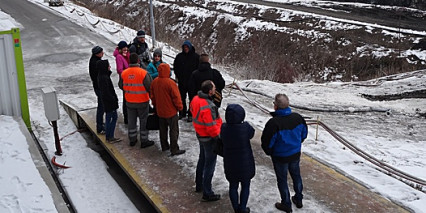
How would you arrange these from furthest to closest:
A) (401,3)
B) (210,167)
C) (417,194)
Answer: (401,3) < (417,194) < (210,167)

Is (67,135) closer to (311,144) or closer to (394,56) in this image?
(311,144)

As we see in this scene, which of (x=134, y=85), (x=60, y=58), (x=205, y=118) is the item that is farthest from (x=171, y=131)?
(x=60, y=58)

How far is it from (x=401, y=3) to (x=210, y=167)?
32.5 meters

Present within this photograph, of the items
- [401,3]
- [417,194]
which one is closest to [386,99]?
[417,194]

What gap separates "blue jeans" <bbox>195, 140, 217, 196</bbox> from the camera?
17.7ft

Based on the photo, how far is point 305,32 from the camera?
90.8 ft

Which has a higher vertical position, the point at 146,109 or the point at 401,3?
the point at 401,3

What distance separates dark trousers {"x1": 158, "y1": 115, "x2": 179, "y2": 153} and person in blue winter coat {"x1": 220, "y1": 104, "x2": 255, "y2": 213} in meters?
1.90

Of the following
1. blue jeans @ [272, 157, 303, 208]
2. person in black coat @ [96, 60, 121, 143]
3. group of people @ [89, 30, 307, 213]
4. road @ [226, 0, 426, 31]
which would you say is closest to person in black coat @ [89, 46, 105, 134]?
group of people @ [89, 30, 307, 213]

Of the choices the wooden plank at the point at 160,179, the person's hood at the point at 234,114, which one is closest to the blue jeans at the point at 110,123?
the wooden plank at the point at 160,179

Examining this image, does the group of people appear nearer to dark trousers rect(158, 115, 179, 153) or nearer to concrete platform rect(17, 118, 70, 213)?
dark trousers rect(158, 115, 179, 153)

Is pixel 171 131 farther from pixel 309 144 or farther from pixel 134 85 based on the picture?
pixel 309 144

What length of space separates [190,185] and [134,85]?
6.39 feet

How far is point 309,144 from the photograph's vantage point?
8094 mm
